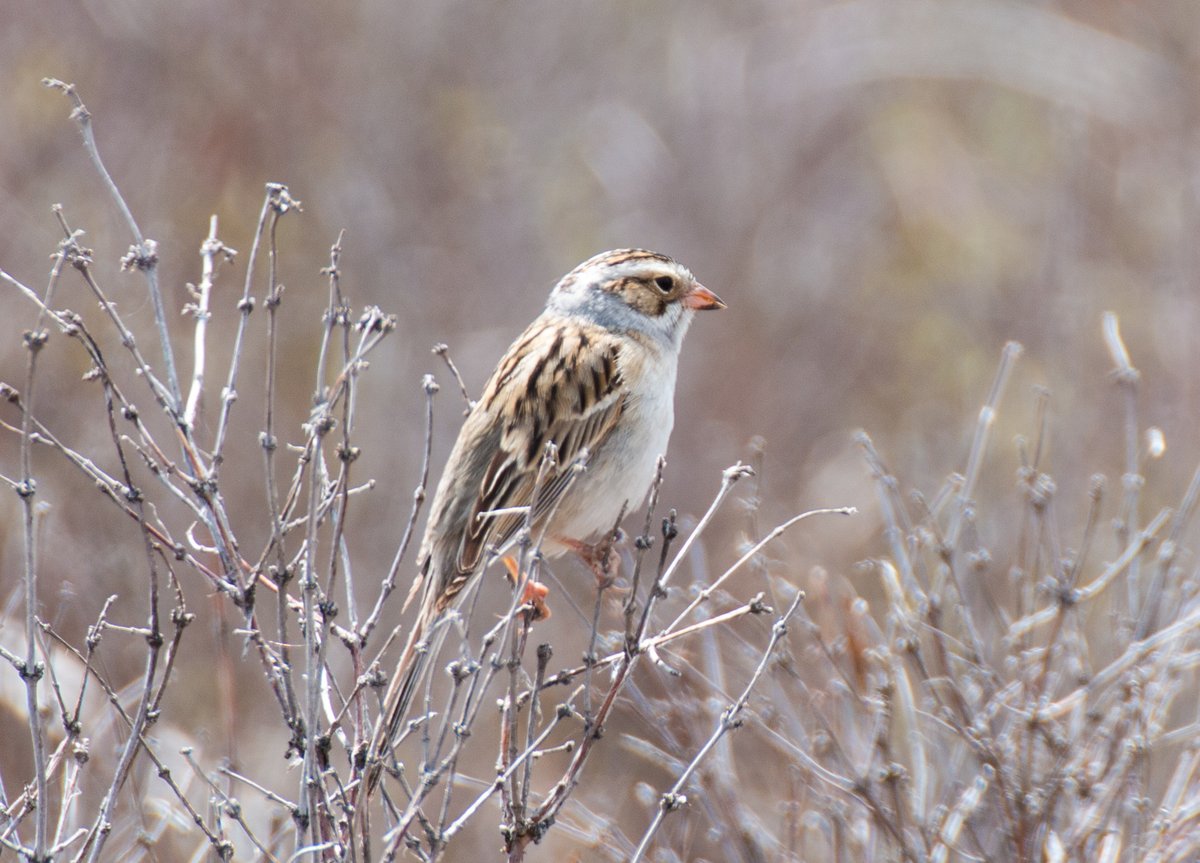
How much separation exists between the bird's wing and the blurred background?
273 cm

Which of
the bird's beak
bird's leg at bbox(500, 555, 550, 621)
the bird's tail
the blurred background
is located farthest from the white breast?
the blurred background

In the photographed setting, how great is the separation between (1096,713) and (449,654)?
189 inches

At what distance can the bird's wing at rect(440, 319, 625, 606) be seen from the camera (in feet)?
15.3

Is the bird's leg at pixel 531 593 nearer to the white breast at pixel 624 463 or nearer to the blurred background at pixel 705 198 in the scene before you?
Result: the white breast at pixel 624 463

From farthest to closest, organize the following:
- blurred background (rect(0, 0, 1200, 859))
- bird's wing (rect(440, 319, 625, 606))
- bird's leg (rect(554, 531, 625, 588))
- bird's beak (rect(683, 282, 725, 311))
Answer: blurred background (rect(0, 0, 1200, 859)) < bird's beak (rect(683, 282, 725, 311)) < bird's wing (rect(440, 319, 625, 606)) < bird's leg (rect(554, 531, 625, 588))

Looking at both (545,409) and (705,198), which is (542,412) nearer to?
(545,409)

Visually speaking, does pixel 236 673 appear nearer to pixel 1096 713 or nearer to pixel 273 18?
pixel 273 18

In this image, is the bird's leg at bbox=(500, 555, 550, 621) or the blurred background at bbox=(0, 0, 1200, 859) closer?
the bird's leg at bbox=(500, 555, 550, 621)

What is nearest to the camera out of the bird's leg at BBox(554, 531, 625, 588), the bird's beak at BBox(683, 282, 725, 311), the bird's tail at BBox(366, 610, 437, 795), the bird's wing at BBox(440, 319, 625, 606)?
the bird's tail at BBox(366, 610, 437, 795)

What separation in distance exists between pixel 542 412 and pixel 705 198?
564cm

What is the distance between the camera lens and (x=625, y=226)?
33.4 ft

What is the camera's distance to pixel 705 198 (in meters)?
10.1

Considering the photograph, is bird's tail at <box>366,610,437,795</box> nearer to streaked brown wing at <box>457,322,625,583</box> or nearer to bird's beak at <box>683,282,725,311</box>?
streaked brown wing at <box>457,322,625,583</box>

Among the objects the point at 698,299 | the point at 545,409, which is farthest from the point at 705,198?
the point at 545,409
